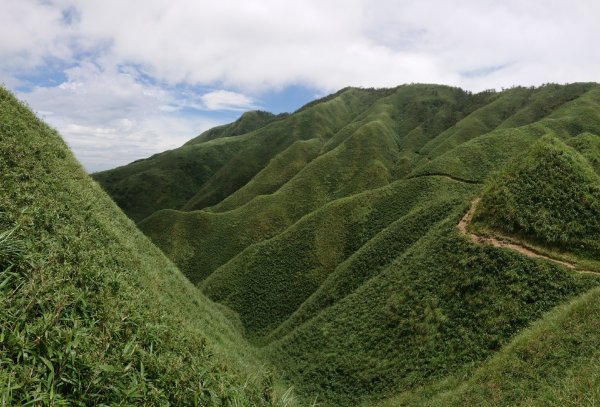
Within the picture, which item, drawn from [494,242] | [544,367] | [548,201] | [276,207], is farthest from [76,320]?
[276,207]

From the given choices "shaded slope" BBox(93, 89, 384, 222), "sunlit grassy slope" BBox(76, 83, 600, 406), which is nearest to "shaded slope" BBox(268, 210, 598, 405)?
"sunlit grassy slope" BBox(76, 83, 600, 406)

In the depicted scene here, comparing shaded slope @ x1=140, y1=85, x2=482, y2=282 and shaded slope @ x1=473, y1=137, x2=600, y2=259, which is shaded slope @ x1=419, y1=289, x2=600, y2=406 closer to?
shaded slope @ x1=473, y1=137, x2=600, y2=259

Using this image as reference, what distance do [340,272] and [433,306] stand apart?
59.9ft

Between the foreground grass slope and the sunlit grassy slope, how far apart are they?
1203 cm

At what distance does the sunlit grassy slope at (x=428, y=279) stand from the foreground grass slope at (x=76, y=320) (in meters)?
12.0

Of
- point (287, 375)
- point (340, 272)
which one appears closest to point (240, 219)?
point (340, 272)

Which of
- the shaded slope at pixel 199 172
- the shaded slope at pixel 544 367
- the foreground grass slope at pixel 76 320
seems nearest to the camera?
the foreground grass slope at pixel 76 320

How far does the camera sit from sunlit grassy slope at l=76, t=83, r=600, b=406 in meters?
18.8

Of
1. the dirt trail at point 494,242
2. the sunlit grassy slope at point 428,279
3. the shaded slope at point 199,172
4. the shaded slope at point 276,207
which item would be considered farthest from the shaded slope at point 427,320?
the shaded slope at point 199,172

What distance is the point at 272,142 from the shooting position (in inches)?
7165

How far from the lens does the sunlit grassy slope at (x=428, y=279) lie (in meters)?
18.8

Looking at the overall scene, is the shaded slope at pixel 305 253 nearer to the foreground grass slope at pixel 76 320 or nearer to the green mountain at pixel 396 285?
the green mountain at pixel 396 285

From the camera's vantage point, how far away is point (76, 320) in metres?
8.84

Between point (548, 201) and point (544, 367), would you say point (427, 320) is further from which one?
point (548, 201)
